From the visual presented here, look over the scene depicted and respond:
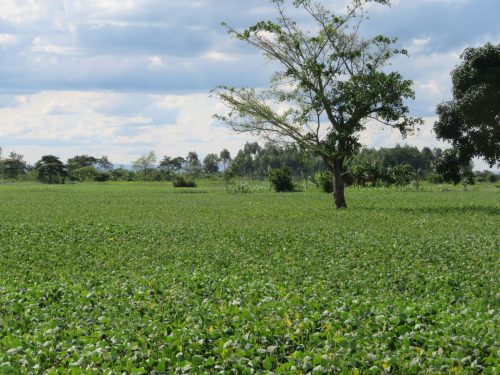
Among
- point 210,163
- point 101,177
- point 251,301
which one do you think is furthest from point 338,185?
point 210,163

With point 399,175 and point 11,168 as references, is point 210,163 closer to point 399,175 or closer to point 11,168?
point 11,168

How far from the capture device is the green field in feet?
31.4

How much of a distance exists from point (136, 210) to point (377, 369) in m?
32.9

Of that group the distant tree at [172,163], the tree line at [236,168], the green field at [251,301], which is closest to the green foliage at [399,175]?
the tree line at [236,168]

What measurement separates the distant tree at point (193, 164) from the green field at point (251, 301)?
143 m

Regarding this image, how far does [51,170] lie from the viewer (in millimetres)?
125938

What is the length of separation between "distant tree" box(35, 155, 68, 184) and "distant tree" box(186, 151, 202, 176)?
4563 centimetres

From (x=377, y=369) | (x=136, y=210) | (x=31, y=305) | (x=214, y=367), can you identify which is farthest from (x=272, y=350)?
(x=136, y=210)

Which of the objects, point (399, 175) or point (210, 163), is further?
point (210, 163)

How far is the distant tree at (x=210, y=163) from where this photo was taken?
596 feet

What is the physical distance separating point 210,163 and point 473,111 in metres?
145

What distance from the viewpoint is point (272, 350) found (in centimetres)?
983

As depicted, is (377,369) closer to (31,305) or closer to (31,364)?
(31,364)

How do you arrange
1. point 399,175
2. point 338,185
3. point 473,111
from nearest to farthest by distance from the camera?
point 473,111, point 338,185, point 399,175
